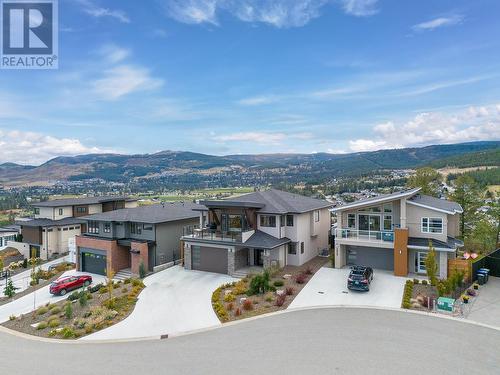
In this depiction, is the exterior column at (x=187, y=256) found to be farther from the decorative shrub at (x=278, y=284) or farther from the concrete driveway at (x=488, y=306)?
the concrete driveway at (x=488, y=306)

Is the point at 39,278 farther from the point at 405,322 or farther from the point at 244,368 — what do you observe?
the point at 405,322

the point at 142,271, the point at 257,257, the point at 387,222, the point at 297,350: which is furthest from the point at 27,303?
the point at 387,222

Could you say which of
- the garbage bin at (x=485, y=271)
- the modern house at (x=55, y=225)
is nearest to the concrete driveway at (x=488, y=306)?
the garbage bin at (x=485, y=271)

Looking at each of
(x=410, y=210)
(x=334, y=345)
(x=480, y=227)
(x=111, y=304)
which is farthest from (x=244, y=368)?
(x=480, y=227)

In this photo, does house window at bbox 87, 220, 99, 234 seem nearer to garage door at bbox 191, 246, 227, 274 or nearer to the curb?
garage door at bbox 191, 246, 227, 274

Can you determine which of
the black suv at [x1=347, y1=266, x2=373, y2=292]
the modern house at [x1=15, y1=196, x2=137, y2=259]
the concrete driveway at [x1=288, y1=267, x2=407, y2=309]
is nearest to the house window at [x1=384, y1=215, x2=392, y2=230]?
the concrete driveway at [x1=288, y1=267, x2=407, y2=309]

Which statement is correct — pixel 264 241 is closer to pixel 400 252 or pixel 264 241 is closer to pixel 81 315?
pixel 400 252
